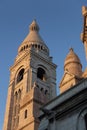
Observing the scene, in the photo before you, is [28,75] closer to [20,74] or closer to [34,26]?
[20,74]

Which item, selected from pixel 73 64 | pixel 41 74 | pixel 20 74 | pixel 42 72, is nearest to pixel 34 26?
pixel 41 74

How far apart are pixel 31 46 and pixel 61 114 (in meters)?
39.8

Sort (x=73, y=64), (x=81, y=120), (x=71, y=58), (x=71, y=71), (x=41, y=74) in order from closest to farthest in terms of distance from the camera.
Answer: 1. (x=81, y=120)
2. (x=71, y=71)
3. (x=73, y=64)
4. (x=71, y=58)
5. (x=41, y=74)

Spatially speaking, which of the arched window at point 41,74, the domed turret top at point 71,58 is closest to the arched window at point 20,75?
the arched window at point 41,74

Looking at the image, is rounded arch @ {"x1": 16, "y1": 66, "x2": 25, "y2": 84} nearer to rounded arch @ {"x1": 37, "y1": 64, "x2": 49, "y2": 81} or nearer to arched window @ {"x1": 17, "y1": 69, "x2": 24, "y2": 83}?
arched window @ {"x1": 17, "y1": 69, "x2": 24, "y2": 83}

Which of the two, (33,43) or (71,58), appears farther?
(33,43)

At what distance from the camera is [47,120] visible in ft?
65.2

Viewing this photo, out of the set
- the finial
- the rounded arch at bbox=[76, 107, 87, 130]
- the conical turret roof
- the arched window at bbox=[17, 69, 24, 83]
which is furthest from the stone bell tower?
the rounded arch at bbox=[76, 107, 87, 130]

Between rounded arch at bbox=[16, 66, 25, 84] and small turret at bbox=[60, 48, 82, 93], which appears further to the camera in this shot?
rounded arch at bbox=[16, 66, 25, 84]

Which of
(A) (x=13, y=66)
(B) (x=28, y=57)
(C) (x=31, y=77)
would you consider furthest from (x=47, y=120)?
(A) (x=13, y=66)

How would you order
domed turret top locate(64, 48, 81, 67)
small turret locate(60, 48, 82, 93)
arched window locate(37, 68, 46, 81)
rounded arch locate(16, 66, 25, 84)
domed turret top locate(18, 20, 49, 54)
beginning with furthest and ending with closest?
domed turret top locate(18, 20, 49, 54) → arched window locate(37, 68, 46, 81) → rounded arch locate(16, 66, 25, 84) → domed turret top locate(64, 48, 81, 67) → small turret locate(60, 48, 82, 93)

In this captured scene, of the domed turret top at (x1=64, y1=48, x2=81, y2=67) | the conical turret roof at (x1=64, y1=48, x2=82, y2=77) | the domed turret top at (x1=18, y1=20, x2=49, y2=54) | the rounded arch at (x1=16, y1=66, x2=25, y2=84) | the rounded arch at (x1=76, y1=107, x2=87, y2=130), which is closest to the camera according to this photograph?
the rounded arch at (x1=76, y1=107, x2=87, y2=130)

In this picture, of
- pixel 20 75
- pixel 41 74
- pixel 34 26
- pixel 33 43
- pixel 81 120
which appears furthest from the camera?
pixel 34 26

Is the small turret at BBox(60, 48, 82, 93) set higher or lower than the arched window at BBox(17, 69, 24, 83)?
lower
